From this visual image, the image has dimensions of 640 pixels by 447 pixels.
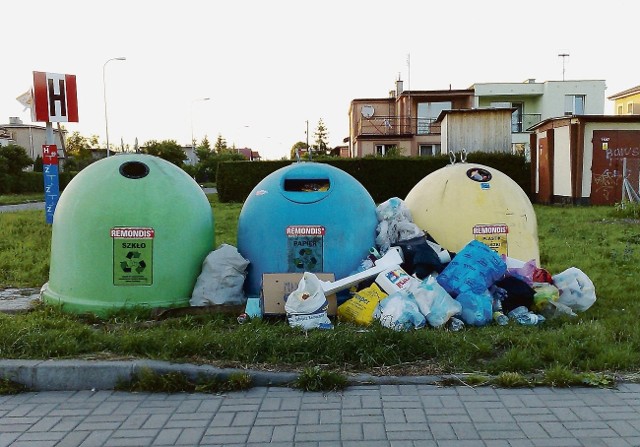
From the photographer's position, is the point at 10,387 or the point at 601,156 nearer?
the point at 10,387

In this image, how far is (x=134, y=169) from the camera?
18.2ft

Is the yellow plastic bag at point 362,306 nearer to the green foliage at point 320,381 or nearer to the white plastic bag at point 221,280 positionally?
the green foliage at point 320,381

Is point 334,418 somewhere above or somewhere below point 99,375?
below

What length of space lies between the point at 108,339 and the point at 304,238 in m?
1.89

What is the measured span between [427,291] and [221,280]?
1.82 m

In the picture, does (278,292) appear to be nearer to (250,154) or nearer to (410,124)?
(410,124)

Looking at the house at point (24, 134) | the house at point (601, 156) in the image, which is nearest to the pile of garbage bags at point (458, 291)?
the house at point (601, 156)

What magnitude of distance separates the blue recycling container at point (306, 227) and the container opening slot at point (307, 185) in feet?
0.08

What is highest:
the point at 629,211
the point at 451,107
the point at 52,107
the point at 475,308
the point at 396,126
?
the point at 451,107

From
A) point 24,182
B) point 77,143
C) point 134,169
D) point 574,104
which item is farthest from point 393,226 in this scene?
point 77,143

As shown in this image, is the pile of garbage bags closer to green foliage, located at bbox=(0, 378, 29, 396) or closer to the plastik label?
the plastik label

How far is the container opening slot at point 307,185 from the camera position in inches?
227

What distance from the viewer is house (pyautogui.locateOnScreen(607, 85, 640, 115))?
50.5 m

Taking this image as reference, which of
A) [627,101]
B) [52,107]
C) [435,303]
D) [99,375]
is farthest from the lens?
[627,101]
